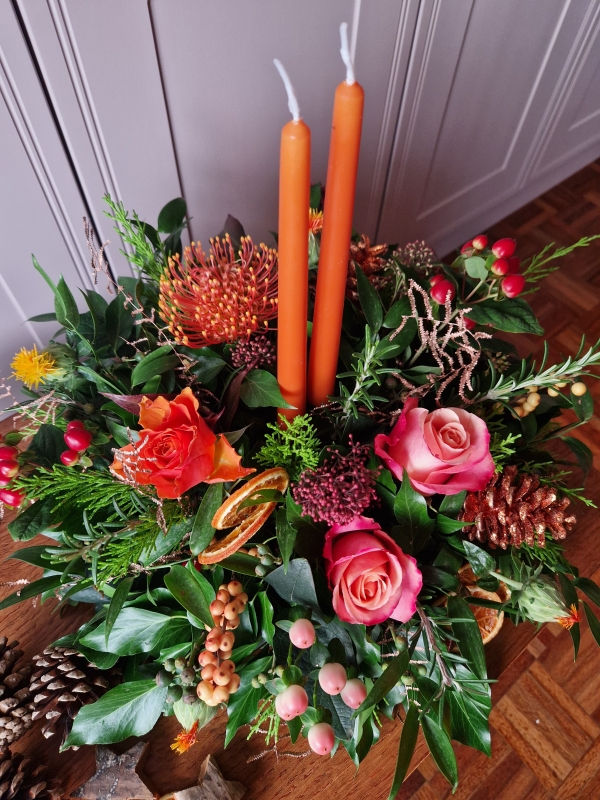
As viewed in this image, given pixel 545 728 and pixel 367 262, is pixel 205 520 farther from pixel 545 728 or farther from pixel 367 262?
pixel 545 728

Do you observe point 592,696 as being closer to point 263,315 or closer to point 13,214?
point 263,315

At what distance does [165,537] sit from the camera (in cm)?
36

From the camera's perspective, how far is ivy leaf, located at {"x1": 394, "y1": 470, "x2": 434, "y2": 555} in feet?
1.15

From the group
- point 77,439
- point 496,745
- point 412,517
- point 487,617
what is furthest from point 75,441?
point 496,745

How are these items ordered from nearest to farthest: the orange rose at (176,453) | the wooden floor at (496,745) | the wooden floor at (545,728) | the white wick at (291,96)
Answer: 1. the white wick at (291,96)
2. the orange rose at (176,453)
3. the wooden floor at (496,745)
4. the wooden floor at (545,728)

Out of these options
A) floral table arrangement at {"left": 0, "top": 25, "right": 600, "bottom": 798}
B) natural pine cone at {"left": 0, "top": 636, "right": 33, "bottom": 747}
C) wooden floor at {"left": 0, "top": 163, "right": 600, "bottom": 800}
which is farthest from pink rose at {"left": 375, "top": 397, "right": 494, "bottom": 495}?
natural pine cone at {"left": 0, "top": 636, "right": 33, "bottom": 747}

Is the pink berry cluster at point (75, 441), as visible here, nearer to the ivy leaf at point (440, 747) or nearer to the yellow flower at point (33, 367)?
the yellow flower at point (33, 367)

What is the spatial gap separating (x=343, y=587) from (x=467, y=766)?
14.7 inches

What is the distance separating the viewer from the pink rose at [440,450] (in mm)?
325

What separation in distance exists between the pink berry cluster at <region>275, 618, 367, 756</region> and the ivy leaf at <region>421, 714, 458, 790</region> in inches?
2.0

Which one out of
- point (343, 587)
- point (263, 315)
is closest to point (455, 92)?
point (263, 315)

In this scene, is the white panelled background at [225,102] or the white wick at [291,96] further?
the white panelled background at [225,102]

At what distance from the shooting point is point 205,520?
13.3 inches

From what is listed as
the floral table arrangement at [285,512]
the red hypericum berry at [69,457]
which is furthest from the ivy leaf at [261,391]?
the red hypericum berry at [69,457]
